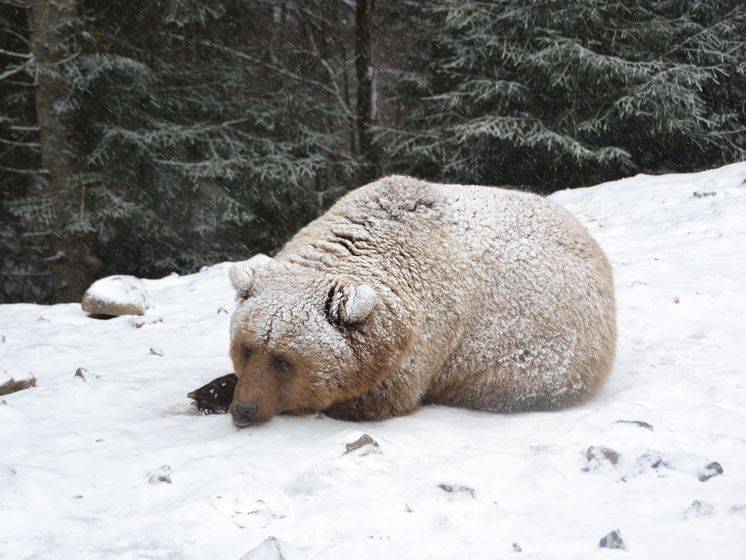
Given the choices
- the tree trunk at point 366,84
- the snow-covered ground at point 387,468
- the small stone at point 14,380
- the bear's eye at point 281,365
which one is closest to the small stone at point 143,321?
the snow-covered ground at point 387,468

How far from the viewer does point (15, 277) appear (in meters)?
14.3

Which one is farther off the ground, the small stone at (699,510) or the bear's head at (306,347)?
the bear's head at (306,347)

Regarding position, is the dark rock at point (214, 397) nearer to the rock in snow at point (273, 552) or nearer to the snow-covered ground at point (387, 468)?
the snow-covered ground at point (387, 468)

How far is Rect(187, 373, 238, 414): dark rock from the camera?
13.9 ft

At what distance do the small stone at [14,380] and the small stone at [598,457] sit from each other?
3.60 m

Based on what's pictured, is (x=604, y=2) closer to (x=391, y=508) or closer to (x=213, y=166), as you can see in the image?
(x=213, y=166)

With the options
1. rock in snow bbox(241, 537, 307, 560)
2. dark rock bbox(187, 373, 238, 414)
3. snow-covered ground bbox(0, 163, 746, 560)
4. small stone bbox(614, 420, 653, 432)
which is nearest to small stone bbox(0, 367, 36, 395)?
snow-covered ground bbox(0, 163, 746, 560)

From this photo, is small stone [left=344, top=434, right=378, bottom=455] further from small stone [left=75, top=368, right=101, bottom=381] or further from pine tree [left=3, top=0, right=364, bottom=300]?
pine tree [left=3, top=0, right=364, bottom=300]

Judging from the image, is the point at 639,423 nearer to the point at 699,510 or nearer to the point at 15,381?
the point at 699,510

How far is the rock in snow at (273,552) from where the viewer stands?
7.53 ft

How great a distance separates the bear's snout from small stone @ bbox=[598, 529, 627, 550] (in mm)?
1912

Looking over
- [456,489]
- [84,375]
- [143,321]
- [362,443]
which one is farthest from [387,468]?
[143,321]

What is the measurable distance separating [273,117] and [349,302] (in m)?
11.3

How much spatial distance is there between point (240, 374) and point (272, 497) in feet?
3.98
